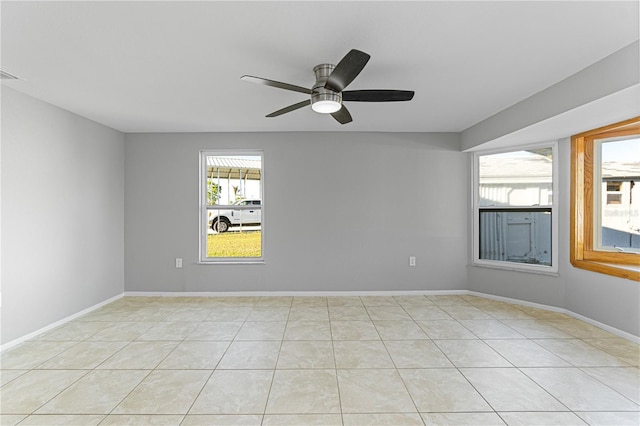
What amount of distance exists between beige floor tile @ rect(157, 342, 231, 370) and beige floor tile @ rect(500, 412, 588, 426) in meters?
2.10

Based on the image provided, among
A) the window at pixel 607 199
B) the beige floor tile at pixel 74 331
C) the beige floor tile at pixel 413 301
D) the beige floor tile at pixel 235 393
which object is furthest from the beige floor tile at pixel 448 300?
the beige floor tile at pixel 74 331

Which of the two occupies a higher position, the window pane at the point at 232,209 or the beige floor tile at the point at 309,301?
the window pane at the point at 232,209

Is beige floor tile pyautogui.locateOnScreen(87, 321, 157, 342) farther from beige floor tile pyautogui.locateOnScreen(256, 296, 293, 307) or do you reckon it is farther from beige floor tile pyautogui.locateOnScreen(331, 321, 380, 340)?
beige floor tile pyautogui.locateOnScreen(331, 321, 380, 340)

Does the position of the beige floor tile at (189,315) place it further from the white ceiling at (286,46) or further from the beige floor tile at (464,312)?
the beige floor tile at (464,312)

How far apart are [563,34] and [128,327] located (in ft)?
15.0

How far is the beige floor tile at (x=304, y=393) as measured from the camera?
2.05 meters

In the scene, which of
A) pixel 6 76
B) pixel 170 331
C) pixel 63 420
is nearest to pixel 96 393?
pixel 63 420

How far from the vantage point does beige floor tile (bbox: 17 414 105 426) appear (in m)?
1.91

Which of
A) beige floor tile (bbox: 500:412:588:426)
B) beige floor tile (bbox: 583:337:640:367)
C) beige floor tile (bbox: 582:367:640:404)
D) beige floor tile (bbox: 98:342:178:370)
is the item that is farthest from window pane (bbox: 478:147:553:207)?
beige floor tile (bbox: 98:342:178:370)

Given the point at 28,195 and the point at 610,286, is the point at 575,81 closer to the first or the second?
the point at 610,286

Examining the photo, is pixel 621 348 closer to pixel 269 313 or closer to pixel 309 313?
pixel 309 313

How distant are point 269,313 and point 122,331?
1546 millimetres

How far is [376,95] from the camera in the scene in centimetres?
250

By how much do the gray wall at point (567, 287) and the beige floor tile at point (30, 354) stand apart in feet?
16.2
